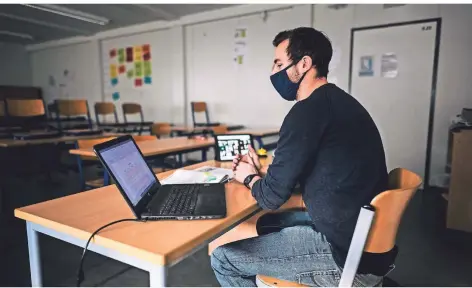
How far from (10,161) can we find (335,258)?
361 cm

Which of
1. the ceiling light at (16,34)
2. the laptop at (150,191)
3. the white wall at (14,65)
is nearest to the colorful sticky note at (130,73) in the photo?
the ceiling light at (16,34)

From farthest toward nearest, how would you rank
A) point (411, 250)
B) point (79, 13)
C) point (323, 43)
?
point (79, 13)
point (411, 250)
point (323, 43)

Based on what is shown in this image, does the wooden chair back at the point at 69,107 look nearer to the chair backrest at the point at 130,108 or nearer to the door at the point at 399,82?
the chair backrest at the point at 130,108

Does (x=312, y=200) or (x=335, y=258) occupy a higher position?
(x=312, y=200)

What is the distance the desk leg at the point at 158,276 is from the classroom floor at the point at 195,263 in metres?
0.98

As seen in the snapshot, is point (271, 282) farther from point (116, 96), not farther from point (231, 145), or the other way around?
point (116, 96)

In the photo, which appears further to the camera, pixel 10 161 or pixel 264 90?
pixel 264 90

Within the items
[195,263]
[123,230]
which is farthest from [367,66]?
[123,230]

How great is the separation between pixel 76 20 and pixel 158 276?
637 cm

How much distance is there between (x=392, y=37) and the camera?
3.85 metres

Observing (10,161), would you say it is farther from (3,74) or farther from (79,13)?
(3,74)

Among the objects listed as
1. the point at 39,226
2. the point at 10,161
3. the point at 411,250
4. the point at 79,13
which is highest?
the point at 79,13

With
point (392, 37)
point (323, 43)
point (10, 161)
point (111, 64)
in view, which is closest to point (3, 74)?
point (111, 64)

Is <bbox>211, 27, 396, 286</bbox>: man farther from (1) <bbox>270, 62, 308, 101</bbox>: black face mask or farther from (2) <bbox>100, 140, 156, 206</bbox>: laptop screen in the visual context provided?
(2) <bbox>100, 140, 156, 206</bbox>: laptop screen
